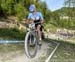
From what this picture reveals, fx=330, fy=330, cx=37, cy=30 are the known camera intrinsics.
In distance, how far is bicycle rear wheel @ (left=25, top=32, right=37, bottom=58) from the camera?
1178 cm

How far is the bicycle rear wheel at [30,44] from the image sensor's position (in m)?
11.8

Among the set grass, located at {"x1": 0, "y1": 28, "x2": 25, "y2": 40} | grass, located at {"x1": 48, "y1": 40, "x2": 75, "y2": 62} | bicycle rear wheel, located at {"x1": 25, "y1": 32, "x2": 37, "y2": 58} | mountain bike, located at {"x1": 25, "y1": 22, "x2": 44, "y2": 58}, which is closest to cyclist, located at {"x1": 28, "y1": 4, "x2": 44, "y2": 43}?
mountain bike, located at {"x1": 25, "y1": 22, "x2": 44, "y2": 58}

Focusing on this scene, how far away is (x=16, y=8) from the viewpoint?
178ft

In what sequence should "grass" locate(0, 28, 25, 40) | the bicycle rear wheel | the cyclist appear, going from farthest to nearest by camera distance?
"grass" locate(0, 28, 25, 40) < the bicycle rear wheel < the cyclist

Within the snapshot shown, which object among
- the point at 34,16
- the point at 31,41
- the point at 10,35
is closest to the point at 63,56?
the point at 31,41

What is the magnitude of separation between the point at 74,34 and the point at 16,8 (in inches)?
592

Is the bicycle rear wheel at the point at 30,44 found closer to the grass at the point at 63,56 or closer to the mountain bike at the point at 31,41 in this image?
the mountain bike at the point at 31,41

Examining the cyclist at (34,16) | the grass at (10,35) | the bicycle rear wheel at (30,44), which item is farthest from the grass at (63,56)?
the grass at (10,35)

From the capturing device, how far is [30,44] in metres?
11.9

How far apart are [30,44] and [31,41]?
0.46 ft

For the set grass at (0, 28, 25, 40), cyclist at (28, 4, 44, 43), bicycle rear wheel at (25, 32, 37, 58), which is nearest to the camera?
cyclist at (28, 4, 44, 43)

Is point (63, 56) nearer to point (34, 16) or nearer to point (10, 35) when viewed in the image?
point (34, 16)

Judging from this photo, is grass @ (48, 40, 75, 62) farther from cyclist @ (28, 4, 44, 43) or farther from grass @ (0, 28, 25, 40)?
grass @ (0, 28, 25, 40)

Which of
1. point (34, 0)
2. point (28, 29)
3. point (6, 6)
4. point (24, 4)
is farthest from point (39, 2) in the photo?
point (28, 29)
